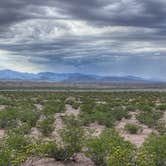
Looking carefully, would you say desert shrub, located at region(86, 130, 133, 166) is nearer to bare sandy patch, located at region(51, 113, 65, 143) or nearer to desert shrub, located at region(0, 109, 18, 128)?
bare sandy patch, located at region(51, 113, 65, 143)

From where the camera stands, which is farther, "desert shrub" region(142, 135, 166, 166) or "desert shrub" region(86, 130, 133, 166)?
"desert shrub" region(86, 130, 133, 166)

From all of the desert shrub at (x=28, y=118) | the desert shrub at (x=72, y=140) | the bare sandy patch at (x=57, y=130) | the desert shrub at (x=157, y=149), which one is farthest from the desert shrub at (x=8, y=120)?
the desert shrub at (x=157, y=149)

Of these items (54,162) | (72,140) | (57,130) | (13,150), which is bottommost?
(54,162)

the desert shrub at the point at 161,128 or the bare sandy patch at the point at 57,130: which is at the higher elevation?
the desert shrub at the point at 161,128

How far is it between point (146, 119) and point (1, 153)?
18744 millimetres

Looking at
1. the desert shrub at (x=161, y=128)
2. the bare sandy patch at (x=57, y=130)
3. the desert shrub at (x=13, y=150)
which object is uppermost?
the desert shrub at (x=13, y=150)

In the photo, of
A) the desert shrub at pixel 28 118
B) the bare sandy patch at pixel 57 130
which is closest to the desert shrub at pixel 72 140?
the bare sandy patch at pixel 57 130

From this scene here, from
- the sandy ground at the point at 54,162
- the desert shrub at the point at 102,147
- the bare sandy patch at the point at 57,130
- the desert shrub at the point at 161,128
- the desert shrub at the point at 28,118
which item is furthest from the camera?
the desert shrub at the point at 28,118

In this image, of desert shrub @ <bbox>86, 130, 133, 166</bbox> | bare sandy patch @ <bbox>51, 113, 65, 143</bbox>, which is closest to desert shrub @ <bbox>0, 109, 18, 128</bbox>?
bare sandy patch @ <bbox>51, 113, 65, 143</bbox>

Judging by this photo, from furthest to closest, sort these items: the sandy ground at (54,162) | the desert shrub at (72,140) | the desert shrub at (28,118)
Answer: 1. the desert shrub at (28,118)
2. the desert shrub at (72,140)
3. the sandy ground at (54,162)

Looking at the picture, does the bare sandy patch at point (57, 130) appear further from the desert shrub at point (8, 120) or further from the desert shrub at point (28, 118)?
the desert shrub at point (8, 120)

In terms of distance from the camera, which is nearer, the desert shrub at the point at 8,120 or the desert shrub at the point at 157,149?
the desert shrub at the point at 157,149

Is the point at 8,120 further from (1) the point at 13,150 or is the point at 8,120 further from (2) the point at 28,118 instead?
(1) the point at 13,150

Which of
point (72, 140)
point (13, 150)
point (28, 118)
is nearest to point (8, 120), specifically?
point (28, 118)
